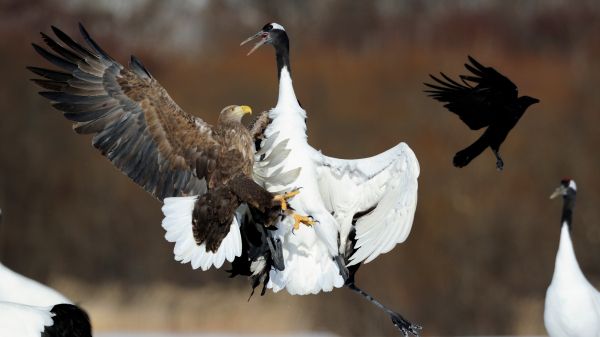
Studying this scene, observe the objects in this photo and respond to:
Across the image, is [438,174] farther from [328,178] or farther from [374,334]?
[328,178]

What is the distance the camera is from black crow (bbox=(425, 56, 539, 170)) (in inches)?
246

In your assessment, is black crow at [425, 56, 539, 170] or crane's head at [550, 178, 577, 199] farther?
crane's head at [550, 178, 577, 199]

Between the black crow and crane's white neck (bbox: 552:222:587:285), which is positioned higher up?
the black crow

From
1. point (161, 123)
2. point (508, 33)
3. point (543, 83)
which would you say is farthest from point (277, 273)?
point (508, 33)

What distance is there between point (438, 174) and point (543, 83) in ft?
6.84

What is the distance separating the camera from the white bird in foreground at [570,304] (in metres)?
7.28

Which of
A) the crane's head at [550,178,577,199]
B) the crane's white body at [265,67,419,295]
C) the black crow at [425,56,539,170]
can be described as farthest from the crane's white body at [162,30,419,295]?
the crane's head at [550,178,577,199]

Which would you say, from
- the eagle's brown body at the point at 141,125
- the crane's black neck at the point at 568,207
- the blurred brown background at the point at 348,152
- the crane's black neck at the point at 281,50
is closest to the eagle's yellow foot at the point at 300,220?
the eagle's brown body at the point at 141,125

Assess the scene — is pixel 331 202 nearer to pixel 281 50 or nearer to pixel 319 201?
pixel 319 201

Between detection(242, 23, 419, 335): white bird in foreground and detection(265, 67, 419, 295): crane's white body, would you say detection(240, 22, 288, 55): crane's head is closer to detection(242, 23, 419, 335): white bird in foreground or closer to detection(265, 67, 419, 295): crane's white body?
detection(242, 23, 419, 335): white bird in foreground

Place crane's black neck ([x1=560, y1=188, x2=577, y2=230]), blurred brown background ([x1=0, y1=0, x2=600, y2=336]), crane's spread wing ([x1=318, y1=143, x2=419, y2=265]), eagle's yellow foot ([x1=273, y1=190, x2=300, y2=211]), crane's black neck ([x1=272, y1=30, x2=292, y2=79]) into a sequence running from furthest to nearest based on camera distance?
blurred brown background ([x1=0, y1=0, x2=600, y2=336]) < crane's black neck ([x1=560, y1=188, x2=577, y2=230]) < crane's black neck ([x1=272, y1=30, x2=292, y2=79]) < crane's spread wing ([x1=318, y1=143, x2=419, y2=265]) < eagle's yellow foot ([x1=273, y1=190, x2=300, y2=211])

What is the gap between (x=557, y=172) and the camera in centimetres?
1217

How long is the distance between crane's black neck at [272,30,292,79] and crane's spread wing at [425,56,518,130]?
2.15ft

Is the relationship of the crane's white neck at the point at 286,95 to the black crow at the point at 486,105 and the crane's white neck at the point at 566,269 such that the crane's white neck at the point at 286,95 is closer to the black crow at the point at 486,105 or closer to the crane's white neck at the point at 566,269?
the black crow at the point at 486,105
